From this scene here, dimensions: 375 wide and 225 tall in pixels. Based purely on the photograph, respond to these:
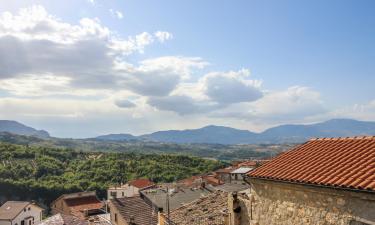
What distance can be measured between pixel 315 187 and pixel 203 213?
12.4 m

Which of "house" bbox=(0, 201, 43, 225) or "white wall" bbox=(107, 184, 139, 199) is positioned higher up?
"white wall" bbox=(107, 184, 139, 199)

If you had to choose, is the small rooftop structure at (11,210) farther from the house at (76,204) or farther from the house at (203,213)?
the house at (203,213)

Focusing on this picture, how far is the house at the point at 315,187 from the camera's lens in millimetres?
8852

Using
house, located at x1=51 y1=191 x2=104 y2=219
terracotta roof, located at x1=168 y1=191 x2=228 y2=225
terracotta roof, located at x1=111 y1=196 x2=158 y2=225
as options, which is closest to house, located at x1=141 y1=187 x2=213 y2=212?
terracotta roof, located at x1=111 y1=196 x2=158 y2=225

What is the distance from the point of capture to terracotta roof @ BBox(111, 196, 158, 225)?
32.8 m

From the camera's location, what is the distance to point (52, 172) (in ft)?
336

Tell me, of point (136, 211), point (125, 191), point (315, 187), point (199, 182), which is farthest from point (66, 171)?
point (315, 187)

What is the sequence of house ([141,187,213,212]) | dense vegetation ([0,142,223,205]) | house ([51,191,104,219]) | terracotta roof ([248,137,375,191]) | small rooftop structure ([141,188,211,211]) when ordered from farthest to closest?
dense vegetation ([0,142,223,205]), house ([51,191,104,219]), small rooftop structure ([141,188,211,211]), house ([141,187,213,212]), terracotta roof ([248,137,375,191])

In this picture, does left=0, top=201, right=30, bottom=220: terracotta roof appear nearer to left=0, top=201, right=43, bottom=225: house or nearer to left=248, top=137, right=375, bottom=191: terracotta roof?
left=0, top=201, right=43, bottom=225: house

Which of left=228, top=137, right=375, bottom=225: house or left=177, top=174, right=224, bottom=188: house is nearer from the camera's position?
left=228, top=137, right=375, bottom=225: house

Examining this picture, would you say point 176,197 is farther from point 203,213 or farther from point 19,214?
point 19,214

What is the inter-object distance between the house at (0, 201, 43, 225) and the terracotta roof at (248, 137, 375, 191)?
205ft

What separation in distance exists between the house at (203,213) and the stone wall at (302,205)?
5.49 metres

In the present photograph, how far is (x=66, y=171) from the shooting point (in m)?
106
